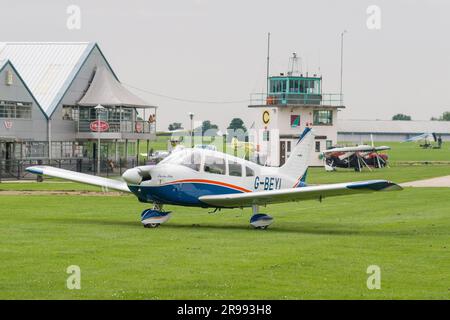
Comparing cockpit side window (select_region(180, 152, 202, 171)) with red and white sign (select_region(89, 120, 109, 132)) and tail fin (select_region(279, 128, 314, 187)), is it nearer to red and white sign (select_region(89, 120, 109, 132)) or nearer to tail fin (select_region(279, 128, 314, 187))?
tail fin (select_region(279, 128, 314, 187))

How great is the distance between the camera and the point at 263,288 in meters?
16.9

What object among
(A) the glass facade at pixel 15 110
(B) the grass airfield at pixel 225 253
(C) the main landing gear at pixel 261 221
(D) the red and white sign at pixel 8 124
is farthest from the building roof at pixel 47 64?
(C) the main landing gear at pixel 261 221

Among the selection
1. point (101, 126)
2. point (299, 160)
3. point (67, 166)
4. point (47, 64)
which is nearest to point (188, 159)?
point (299, 160)

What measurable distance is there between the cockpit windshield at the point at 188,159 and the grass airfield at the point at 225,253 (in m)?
1.86

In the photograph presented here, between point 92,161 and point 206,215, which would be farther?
point 92,161

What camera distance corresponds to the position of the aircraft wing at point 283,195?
2634 cm

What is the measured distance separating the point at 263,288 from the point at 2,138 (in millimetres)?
48371

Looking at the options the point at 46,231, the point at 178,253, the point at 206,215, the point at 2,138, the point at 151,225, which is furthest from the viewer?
the point at 2,138

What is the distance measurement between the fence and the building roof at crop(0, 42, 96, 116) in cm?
428

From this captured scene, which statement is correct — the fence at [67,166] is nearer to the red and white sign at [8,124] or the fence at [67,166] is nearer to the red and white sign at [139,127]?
the red and white sign at [139,127]

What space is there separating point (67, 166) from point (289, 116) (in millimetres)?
23171

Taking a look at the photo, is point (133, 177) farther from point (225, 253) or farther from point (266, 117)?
point (266, 117)
